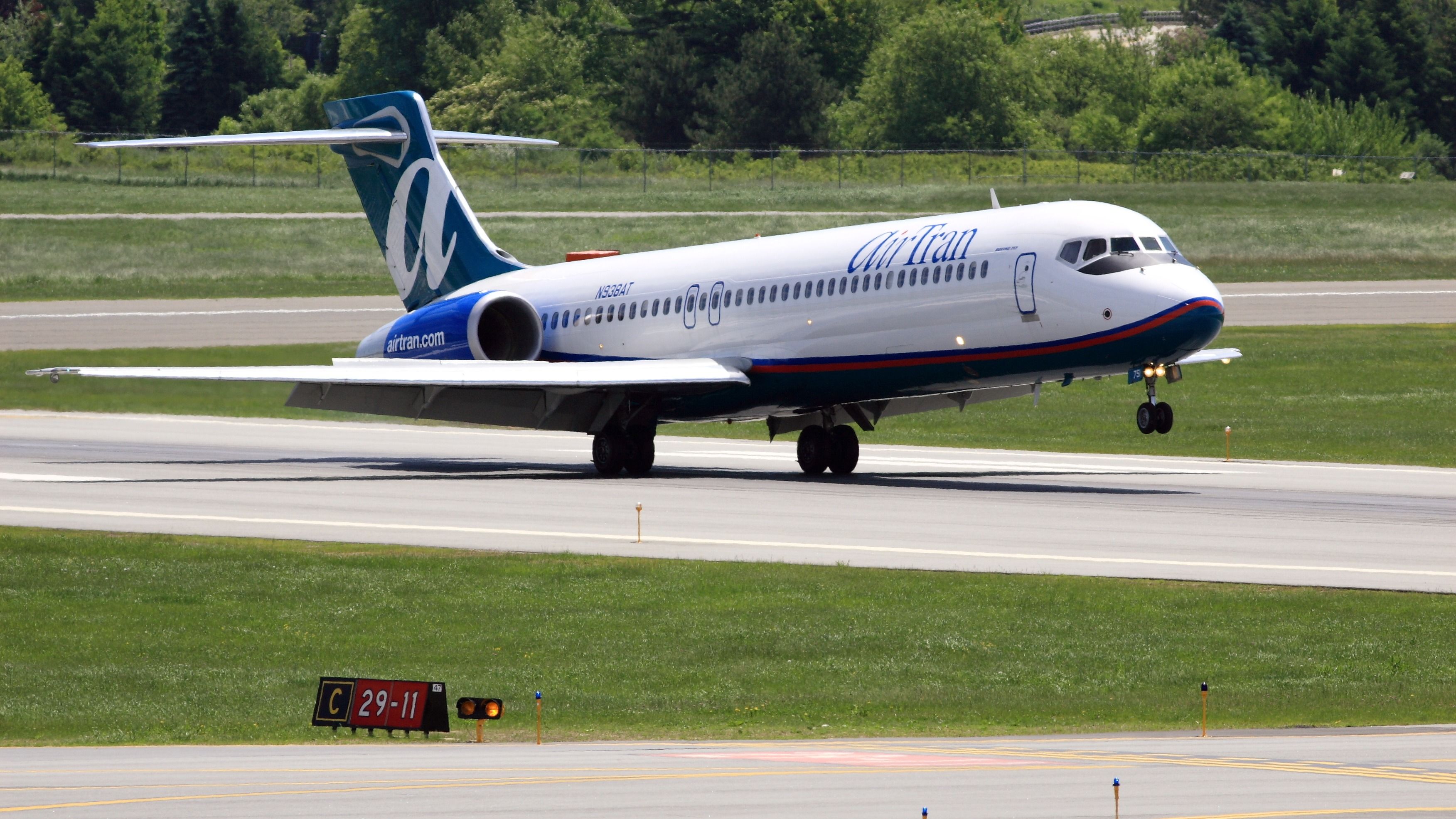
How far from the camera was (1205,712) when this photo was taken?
17.0 meters

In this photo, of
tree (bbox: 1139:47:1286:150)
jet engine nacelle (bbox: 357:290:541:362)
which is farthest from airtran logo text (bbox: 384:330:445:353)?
tree (bbox: 1139:47:1286:150)

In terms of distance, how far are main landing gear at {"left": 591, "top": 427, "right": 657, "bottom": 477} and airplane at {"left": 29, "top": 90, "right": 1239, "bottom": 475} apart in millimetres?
34

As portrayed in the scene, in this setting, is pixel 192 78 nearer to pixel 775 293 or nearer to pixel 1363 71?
pixel 1363 71

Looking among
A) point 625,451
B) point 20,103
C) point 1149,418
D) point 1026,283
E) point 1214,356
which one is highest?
point 20,103

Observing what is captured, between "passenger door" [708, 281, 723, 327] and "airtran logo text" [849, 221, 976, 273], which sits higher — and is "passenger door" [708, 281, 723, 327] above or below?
below

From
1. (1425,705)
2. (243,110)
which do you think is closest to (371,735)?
(1425,705)

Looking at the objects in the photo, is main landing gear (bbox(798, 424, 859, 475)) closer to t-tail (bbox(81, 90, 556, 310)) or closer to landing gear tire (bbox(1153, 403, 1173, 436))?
t-tail (bbox(81, 90, 556, 310))

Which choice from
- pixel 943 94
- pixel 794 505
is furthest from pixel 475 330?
pixel 943 94

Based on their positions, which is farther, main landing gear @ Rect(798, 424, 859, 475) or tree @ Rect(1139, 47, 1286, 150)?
tree @ Rect(1139, 47, 1286, 150)

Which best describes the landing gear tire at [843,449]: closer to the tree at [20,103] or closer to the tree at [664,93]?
the tree at [664,93]

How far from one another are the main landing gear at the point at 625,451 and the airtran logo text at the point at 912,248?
17.6 ft

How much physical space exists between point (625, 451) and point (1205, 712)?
20675 mm

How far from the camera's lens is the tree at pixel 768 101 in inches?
4722

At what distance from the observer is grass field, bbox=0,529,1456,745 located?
61.2 feet
